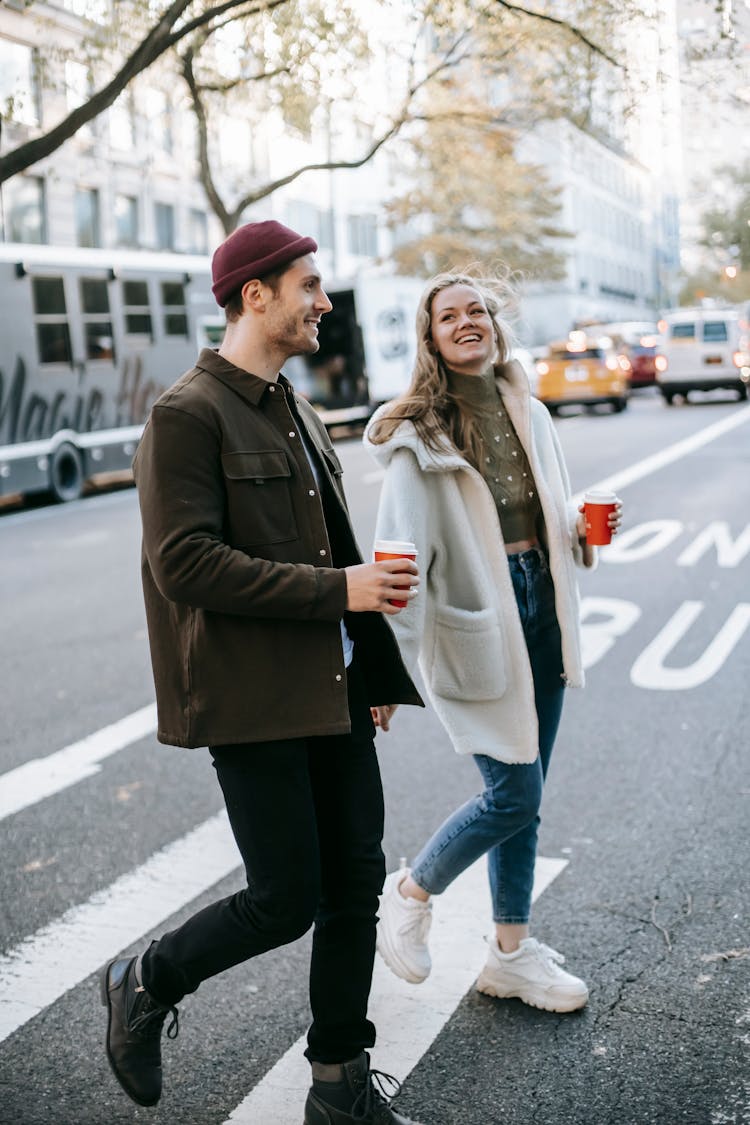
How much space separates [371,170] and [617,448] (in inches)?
1438

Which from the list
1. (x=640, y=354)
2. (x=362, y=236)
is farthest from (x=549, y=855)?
(x=362, y=236)

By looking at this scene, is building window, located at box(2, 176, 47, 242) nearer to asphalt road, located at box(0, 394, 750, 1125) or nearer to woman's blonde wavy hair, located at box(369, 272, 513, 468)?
asphalt road, located at box(0, 394, 750, 1125)

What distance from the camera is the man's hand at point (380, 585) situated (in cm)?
292

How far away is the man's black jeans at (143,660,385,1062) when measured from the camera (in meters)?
3.00

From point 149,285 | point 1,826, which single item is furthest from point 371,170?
point 1,826

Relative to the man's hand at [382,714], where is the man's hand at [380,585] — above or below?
above

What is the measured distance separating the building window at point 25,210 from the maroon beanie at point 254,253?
31.8 metres

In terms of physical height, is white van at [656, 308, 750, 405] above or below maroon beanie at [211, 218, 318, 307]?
below

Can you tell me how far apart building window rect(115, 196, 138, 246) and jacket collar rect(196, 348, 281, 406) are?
36.4 metres

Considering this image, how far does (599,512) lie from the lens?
150 inches

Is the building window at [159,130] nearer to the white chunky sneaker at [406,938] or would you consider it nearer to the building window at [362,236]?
the building window at [362,236]

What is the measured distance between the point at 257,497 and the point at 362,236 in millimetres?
54164

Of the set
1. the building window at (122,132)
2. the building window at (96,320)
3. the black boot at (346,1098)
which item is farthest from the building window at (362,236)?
the black boot at (346,1098)

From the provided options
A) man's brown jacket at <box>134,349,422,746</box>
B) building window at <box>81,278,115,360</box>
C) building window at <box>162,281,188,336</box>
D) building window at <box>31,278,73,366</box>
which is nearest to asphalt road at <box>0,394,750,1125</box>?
man's brown jacket at <box>134,349,422,746</box>
